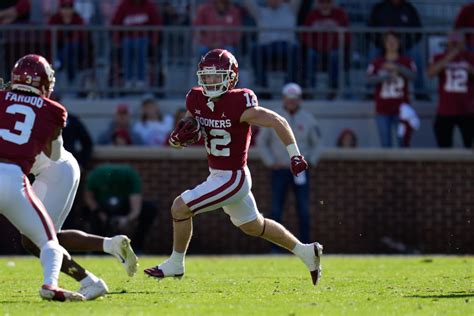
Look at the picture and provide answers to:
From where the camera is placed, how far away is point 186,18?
1917 cm

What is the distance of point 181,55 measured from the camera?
18.6m

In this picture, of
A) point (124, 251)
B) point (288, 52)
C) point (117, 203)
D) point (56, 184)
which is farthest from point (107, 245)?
point (288, 52)

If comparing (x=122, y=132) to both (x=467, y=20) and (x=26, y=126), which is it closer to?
(x=467, y=20)

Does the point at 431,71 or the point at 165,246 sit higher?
the point at 431,71

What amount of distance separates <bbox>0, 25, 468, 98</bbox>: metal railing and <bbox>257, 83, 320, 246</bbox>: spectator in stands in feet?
4.46

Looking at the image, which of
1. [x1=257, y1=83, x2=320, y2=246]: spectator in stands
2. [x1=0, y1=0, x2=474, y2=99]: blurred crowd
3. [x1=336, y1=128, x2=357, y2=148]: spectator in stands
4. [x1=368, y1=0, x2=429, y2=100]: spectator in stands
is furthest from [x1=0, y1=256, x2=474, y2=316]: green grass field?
[x1=368, y1=0, x2=429, y2=100]: spectator in stands

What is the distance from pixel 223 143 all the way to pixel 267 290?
4.01 feet

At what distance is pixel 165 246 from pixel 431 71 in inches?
177

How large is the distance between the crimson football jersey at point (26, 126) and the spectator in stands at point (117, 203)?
8.33 meters

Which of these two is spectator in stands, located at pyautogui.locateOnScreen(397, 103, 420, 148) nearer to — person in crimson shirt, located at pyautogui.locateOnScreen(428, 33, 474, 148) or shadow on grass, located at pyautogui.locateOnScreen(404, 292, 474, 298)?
person in crimson shirt, located at pyautogui.locateOnScreen(428, 33, 474, 148)

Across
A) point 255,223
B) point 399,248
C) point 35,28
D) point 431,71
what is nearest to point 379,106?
point 431,71

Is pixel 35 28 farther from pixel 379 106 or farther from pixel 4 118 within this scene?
pixel 4 118

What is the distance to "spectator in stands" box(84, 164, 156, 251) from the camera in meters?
17.0

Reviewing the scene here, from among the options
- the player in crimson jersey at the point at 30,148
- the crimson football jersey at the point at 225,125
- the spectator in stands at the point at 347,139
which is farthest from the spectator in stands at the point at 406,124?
the player in crimson jersey at the point at 30,148
